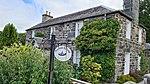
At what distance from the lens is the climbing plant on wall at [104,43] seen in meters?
13.0

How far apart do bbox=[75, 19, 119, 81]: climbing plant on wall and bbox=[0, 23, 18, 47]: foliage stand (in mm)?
7104

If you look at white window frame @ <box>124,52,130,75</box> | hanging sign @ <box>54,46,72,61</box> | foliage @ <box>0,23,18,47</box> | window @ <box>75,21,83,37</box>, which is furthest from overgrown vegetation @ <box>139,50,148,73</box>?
hanging sign @ <box>54,46,72,61</box>

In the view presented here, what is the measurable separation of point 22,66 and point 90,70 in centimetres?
702

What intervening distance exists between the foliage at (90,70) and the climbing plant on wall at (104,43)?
0.66 meters

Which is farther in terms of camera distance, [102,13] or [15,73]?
[102,13]

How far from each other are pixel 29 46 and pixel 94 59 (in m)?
7.60

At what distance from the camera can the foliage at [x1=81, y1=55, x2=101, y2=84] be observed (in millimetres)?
11962

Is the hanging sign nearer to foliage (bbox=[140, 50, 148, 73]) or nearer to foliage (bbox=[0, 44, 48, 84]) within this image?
foliage (bbox=[0, 44, 48, 84])

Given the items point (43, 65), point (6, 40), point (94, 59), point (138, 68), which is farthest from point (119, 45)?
point (6, 40)

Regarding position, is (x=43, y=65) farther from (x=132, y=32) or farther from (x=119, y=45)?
(x=132, y=32)

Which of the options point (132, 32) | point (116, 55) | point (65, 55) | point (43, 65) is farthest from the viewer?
point (132, 32)

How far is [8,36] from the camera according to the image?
17.4 m

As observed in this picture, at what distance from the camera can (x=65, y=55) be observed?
233 inches

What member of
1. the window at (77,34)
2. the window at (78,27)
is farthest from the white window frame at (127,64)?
the window at (78,27)
